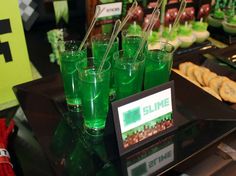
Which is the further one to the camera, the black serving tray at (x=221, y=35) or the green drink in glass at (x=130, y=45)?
the black serving tray at (x=221, y=35)

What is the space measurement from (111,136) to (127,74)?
177 millimetres

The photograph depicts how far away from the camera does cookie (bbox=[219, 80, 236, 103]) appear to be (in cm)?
117

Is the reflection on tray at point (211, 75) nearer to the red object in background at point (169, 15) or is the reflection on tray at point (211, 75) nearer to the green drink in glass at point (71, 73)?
the red object in background at point (169, 15)

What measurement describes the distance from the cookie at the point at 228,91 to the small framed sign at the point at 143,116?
18.9 inches

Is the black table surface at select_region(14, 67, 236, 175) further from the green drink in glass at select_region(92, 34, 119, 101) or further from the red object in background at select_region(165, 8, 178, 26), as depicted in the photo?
the red object in background at select_region(165, 8, 178, 26)

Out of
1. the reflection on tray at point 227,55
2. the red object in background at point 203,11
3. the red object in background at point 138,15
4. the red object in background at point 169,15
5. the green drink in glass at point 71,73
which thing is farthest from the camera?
the red object in background at point 203,11

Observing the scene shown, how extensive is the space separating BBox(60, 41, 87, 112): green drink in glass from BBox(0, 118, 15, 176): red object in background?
0.24 meters

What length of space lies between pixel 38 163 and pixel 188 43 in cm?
118

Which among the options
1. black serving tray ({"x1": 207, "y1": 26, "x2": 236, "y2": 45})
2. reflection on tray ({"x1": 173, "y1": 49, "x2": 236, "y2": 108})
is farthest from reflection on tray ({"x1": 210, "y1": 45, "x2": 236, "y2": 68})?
black serving tray ({"x1": 207, "y1": 26, "x2": 236, "y2": 45})

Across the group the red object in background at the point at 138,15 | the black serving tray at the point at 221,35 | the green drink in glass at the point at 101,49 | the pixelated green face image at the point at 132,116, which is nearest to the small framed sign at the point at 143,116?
the pixelated green face image at the point at 132,116

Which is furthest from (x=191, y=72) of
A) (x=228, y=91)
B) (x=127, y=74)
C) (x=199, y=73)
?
(x=127, y=74)

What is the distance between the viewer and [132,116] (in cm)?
70

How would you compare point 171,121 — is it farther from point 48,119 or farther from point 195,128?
point 48,119

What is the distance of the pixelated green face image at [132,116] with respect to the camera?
69 cm
